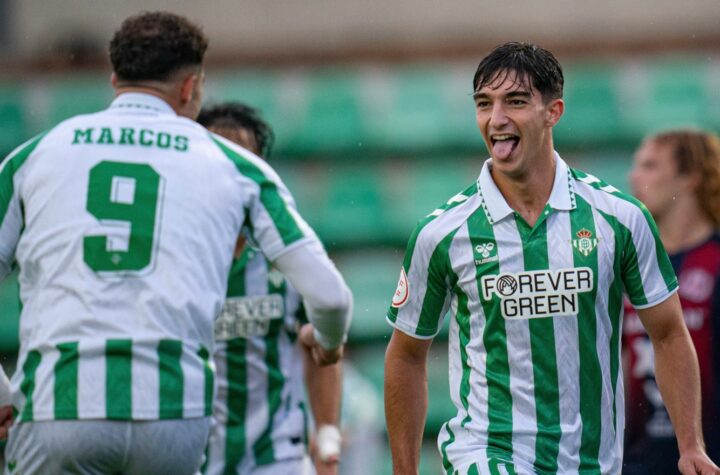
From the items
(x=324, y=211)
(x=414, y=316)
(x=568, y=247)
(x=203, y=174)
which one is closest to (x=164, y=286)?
(x=203, y=174)

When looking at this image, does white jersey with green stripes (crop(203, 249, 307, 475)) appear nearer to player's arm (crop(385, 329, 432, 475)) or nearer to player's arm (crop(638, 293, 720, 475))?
player's arm (crop(385, 329, 432, 475))

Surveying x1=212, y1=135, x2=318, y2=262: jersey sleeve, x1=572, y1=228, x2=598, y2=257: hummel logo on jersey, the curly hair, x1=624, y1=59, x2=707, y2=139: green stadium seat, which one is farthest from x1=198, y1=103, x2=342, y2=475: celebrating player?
x1=624, y1=59, x2=707, y2=139: green stadium seat

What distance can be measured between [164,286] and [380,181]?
336 inches

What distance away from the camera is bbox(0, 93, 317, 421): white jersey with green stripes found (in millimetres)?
3664

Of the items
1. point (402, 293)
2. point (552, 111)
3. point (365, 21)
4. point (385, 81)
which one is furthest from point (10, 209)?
point (365, 21)

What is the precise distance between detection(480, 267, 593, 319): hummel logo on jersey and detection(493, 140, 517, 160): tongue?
0.38 meters

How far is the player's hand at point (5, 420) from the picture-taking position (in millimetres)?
3881

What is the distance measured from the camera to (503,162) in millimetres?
4363

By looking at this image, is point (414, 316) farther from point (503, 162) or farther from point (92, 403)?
point (92, 403)

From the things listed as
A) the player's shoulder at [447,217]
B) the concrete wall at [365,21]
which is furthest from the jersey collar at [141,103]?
the concrete wall at [365,21]

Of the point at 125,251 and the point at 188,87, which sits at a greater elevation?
the point at 188,87

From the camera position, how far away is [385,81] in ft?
41.4

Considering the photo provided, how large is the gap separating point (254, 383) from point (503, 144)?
60.4 inches

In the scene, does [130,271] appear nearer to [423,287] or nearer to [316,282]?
[316,282]
